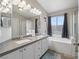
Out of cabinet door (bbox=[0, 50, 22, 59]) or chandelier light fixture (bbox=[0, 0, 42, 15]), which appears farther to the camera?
chandelier light fixture (bbox=[0, 0, 42, 15])

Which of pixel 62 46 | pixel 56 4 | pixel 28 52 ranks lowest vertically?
pixel 62 46

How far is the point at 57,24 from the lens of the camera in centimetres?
462

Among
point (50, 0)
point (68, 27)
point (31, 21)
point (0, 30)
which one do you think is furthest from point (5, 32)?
point (68, 27)

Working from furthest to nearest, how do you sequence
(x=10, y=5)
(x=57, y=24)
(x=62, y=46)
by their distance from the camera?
1. (x=57, y=24)
2. (x=62, y=46)
3. (x=10, y=5)

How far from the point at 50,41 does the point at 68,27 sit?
1152 millimetres

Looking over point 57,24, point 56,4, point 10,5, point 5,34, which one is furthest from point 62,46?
point 10,5

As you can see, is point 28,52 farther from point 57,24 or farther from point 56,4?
point 57,24

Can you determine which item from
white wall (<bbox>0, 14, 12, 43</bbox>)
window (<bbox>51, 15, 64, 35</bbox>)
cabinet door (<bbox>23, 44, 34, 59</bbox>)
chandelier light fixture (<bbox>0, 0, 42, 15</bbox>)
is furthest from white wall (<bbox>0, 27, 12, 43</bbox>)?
window (<bbox>51, 15, 64, 35</bbox>)

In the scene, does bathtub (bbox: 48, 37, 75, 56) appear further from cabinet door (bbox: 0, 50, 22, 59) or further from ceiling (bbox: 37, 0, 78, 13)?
cabinet door (bbox: 0, 50, 22, 59)

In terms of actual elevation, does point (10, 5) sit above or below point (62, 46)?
above

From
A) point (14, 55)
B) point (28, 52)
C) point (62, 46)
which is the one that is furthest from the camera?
point (62, 46)

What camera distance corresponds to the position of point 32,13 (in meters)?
3.65

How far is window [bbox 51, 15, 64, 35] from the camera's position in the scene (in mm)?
4434

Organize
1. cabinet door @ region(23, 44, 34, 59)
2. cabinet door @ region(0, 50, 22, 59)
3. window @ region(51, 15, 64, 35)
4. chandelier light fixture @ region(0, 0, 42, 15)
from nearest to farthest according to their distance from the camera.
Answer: cabinet door @ region(0, 50, 22, 59), cabinet door @ region(23, 44, 34, 59), chandelier light fixture @ region(0, 0, 42, 15), window @ region(51, 15, 64, 35)
